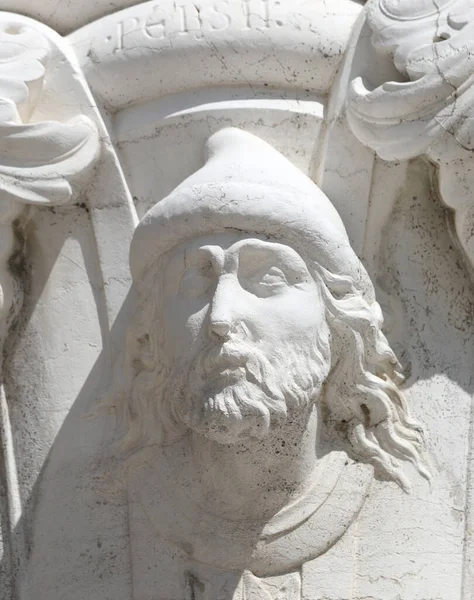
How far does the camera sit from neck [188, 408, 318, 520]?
3135mm

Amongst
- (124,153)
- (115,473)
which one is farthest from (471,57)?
(115,473)

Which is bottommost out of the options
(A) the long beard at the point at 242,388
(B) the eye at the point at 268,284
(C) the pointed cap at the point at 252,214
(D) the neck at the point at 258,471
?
(D) the neck at the point at 258,471

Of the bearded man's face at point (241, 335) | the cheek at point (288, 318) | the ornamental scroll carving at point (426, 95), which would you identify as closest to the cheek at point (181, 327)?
the bearded man's face at point (241, 335)

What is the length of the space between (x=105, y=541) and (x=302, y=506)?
0.40 metres

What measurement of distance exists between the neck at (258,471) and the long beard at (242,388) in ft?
0.32

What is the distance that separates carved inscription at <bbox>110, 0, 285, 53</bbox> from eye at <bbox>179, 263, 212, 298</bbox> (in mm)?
483

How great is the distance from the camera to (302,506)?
317 centimetres

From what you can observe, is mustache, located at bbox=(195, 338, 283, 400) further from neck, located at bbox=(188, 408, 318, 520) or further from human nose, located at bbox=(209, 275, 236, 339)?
neck, located at bbox=(188, 408, 318, 520)

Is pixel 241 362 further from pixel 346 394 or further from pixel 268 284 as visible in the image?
pixel 346 394

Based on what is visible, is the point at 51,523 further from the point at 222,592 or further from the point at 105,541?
the point at 222,592

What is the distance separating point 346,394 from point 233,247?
38cm

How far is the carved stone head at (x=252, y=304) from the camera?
299 centimetres

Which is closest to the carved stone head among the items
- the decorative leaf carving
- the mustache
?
the mustache

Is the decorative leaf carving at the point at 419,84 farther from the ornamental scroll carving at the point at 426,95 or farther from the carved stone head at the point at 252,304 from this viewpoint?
the carved stone head at the point at 252,304
